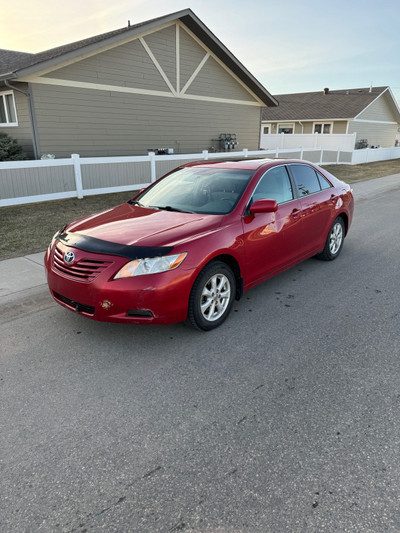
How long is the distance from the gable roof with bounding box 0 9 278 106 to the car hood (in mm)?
9607

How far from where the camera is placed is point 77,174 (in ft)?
36.1

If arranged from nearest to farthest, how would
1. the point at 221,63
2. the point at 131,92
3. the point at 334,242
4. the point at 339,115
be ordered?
1. the point at 334,242
2. the point at 131,92
3. the point at 221,63
4. the point at 339,115

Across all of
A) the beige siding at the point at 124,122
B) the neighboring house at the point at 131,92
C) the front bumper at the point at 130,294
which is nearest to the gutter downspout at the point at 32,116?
the neighboring house at the point at 131,92

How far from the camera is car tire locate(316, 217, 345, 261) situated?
612cm

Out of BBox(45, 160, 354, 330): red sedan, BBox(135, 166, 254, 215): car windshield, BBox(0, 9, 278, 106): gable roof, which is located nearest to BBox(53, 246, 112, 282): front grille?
BBox(45, 160, 354, 330): red sedan

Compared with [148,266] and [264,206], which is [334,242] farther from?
[148,266]

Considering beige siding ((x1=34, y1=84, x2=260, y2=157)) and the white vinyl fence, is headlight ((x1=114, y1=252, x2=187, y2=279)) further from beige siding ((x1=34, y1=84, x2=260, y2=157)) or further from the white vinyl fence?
beige siding ((x1=34, y1=84, x2=260, y2=157))

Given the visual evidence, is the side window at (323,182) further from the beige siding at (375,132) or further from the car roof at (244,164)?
the beige siding at (375,132)

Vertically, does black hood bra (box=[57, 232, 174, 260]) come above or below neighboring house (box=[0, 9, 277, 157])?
below

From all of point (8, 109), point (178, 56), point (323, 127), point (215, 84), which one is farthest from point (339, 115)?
point (8, 109)

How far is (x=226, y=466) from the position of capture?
241 centimetres

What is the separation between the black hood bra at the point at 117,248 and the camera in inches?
140

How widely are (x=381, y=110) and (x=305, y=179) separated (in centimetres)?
3353

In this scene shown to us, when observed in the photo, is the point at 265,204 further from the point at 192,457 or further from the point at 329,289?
the point at 192,457
